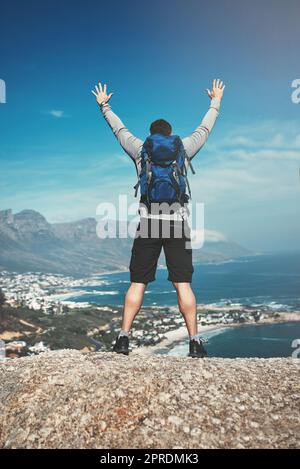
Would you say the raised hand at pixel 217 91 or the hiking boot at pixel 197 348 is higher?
the raised hand at pixel 217 91

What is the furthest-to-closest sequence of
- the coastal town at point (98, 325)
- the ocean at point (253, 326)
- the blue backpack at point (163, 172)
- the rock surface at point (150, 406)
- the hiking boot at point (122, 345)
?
the ocean at point (253, 326), the coastal town at point (98, 325), the hiking boot at point (122, 345), the blue backpack at point (163, 172), the rock surface at point (150, 406)

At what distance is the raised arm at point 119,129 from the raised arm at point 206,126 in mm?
749

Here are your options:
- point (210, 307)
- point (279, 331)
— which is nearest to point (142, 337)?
point (279, 331)

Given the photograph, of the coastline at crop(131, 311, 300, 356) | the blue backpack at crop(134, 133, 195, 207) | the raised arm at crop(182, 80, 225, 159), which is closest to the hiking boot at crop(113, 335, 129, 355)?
the blue backpack at crop(134, 133, 195, 207)

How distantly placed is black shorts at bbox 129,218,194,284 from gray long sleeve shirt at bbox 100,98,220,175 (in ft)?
3.08

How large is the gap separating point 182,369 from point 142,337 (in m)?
58.9

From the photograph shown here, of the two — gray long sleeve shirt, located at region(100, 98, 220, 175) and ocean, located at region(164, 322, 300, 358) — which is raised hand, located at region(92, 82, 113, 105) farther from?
ocean, located at region(164, 322, 300, 358)

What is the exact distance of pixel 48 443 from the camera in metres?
3.88

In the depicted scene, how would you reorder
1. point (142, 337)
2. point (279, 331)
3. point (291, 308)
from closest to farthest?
point (142, 337)
point (279, 331)
point (291, 308)

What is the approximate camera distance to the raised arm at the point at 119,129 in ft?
18.7

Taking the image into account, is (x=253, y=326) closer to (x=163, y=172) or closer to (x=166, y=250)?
(x=166, y=250)

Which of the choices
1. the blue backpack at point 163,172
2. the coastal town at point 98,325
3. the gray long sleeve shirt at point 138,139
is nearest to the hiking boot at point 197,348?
the blue backpack at point 163,172

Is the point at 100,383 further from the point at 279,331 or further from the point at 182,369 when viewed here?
the point at 279,331

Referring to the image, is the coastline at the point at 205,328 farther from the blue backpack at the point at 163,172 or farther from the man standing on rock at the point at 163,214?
the blue backpack at the point at 163,172
